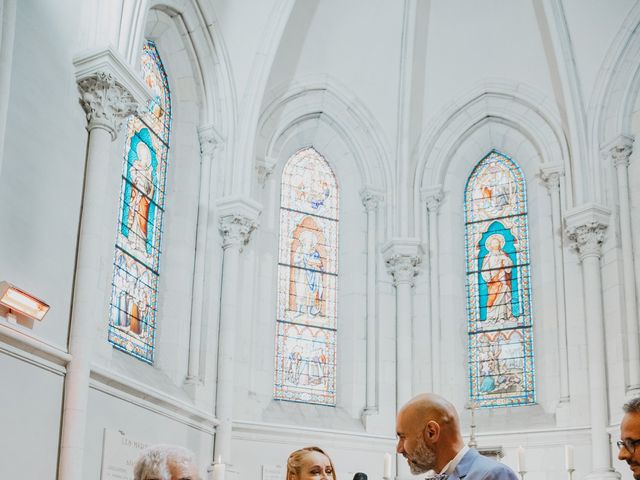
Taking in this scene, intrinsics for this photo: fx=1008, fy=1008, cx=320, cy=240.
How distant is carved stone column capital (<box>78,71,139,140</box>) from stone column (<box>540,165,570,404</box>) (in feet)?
23.1

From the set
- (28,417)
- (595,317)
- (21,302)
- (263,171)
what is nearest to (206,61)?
(263,171)

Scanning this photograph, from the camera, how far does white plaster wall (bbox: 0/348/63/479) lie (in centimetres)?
834

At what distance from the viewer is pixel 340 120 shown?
15.7 meters

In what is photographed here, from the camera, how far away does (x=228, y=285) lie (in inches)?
518

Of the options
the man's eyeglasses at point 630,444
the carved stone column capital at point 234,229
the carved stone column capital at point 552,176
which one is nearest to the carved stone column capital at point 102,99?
the carved stone column capital at point 234,229

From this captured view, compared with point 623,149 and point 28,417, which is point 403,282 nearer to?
point 623,149

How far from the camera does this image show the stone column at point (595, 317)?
1277 cm

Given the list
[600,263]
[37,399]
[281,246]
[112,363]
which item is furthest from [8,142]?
[600,263]

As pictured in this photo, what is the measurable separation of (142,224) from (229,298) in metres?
1.57

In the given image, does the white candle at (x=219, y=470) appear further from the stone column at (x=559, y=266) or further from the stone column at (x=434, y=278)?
the stone column at (x=559, y=266)

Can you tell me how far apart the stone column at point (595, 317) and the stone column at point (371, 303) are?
2.92 metres

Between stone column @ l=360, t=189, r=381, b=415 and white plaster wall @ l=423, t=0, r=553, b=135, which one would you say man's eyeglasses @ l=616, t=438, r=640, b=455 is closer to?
stone column @ l=360, t=189, r=381, b=415

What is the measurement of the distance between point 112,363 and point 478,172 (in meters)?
7.37

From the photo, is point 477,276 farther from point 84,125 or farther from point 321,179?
point 84,125
